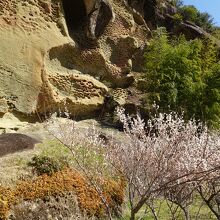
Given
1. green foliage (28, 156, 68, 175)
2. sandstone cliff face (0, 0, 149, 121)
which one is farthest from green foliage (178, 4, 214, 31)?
green foliage (28, 156, 68, 175)

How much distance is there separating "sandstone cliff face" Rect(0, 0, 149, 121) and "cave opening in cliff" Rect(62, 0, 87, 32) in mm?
382

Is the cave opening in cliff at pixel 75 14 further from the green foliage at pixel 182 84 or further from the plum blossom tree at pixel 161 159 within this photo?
the plum blossom tree at pixel 161 159

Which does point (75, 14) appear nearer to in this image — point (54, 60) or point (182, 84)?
point (54, 60)

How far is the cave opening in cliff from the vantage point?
22.5 m

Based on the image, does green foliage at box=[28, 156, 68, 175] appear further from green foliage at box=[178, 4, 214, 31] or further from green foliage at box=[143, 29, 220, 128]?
green foliage at box=[178, 4, 214, 31]

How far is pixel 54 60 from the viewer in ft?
68.1

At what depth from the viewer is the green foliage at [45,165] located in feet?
38.9

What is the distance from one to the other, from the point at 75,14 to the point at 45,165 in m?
12.5

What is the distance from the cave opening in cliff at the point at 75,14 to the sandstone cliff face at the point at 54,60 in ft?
1.25

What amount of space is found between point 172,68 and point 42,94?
23.3ft

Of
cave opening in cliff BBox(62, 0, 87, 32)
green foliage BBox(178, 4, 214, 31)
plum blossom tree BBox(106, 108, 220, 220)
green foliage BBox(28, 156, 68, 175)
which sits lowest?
green foliage BBox(28, 156, 68, 175)

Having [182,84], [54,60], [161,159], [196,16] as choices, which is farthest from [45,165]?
[196,16]

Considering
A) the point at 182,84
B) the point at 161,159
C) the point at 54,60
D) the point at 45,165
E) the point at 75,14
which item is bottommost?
the point at 45,165

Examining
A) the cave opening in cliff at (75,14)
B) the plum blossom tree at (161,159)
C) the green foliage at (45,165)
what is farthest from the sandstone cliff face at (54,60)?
the plum blossom tree at (161,159)
